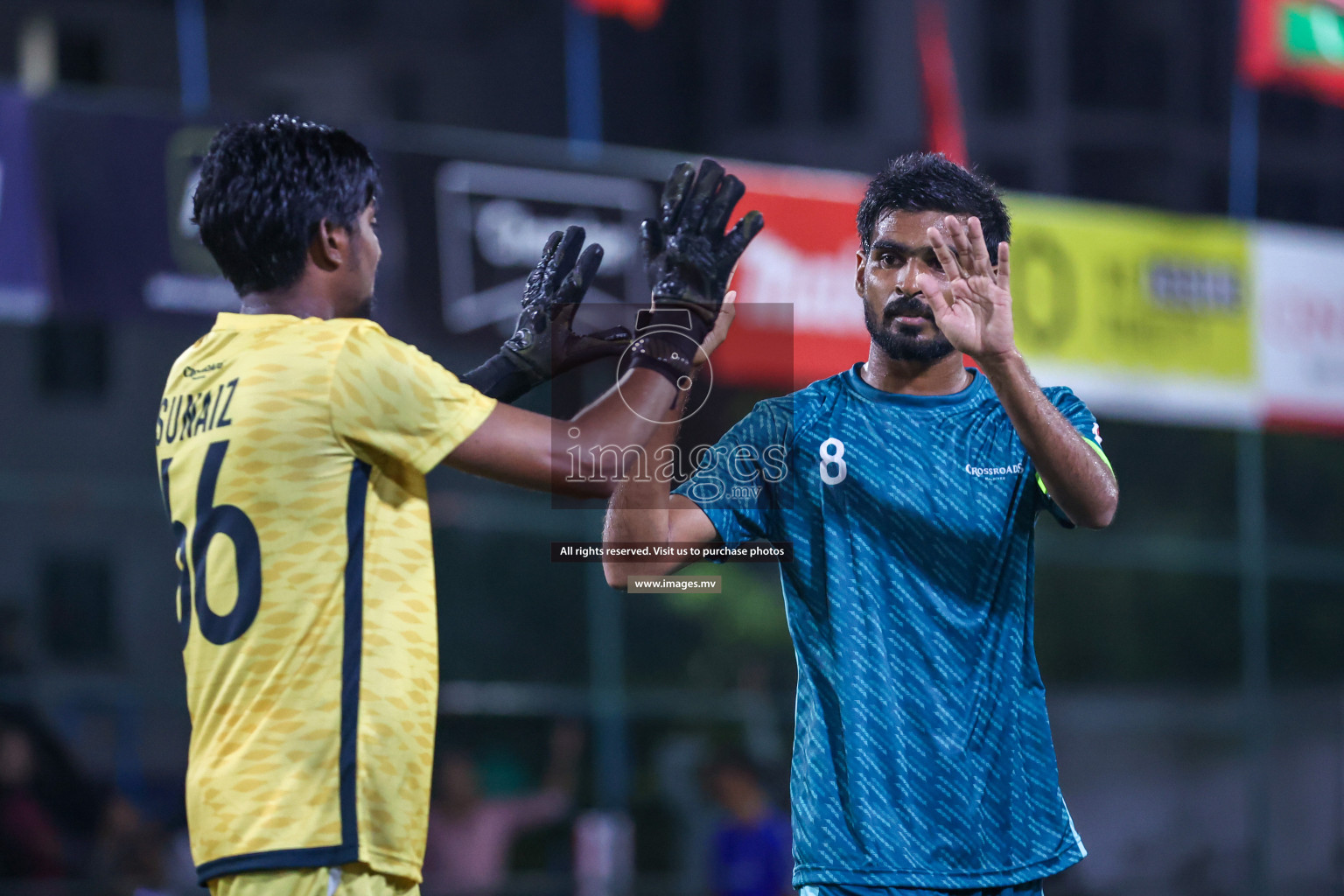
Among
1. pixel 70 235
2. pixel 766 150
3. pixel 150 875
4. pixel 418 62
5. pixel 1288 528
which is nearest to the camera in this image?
pixel 70 235

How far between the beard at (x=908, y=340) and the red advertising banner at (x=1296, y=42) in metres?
9.45

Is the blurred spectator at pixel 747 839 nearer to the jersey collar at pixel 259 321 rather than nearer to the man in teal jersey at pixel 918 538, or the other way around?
the man in teal jersey at pixel 918 538

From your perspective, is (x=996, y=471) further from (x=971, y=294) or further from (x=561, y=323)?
(x=561, y=323)

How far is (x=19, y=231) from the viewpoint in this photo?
289 inches

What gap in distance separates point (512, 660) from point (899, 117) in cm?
917

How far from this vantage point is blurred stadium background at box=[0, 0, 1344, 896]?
27.6ft

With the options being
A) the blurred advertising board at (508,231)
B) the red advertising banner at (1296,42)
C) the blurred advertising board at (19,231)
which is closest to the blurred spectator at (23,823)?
the blurred advertising board at (19,231)

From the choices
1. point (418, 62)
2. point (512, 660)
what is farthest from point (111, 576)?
point (418, 62)

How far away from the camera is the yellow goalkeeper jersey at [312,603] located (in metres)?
2.30

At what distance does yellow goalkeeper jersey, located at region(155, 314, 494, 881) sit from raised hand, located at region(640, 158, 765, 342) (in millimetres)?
450

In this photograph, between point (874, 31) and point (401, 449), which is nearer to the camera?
point (401, 449)

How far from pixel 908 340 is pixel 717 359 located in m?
5.95

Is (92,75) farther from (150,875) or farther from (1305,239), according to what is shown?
(1305,239)

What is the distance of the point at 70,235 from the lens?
7445mm
